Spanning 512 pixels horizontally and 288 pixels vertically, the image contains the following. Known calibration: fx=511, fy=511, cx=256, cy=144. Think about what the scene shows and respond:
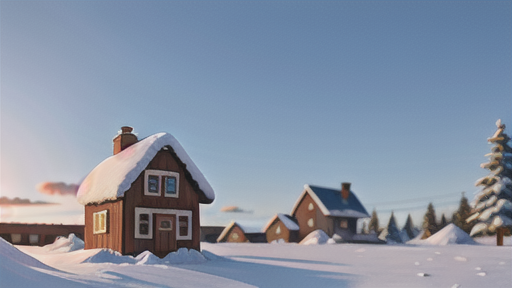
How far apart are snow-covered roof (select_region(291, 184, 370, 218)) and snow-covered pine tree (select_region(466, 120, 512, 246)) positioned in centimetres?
1443

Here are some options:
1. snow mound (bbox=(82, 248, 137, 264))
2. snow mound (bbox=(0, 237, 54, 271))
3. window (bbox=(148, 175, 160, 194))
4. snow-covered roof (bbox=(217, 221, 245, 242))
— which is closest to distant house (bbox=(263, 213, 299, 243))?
snow-covered roof (bbox=(217, 221, 245, 242))

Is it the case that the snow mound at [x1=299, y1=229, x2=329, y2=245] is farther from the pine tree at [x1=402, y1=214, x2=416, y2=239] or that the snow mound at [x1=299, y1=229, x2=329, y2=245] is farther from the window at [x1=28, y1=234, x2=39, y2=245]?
the pine tree at [x1=402, y1=214, x2=416, y2=239]

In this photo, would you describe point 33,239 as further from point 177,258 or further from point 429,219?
point 429,219

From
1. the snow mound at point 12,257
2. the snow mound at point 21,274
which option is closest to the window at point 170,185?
the snow mound at point 12,257

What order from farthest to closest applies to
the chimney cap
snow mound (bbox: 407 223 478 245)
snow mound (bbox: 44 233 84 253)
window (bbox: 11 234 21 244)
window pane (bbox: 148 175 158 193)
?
snow mound (bbox: 407 223 478 245) < window (bbox: 11 234 21 244) < snow mound (bbox: 44 233 84 253) < the chimney cap < window pane (bbox: 148 175 158 193)

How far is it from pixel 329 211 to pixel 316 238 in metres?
4.53

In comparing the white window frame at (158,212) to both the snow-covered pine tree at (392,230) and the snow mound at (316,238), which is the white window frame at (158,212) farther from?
the snow-covered pine tree at (392,230)

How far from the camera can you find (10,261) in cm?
1145

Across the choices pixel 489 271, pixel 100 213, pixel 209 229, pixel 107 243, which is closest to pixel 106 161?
pixel 100 213

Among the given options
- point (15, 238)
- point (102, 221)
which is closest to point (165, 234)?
point (102, 221)

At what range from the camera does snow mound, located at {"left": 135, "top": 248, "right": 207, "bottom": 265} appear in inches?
870

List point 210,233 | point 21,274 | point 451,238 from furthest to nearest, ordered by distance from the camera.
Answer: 1. point 210,233
2. point 451,238
3. point 21,274

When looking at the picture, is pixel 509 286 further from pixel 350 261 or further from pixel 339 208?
pixel 339 208

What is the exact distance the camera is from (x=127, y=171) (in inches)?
903
